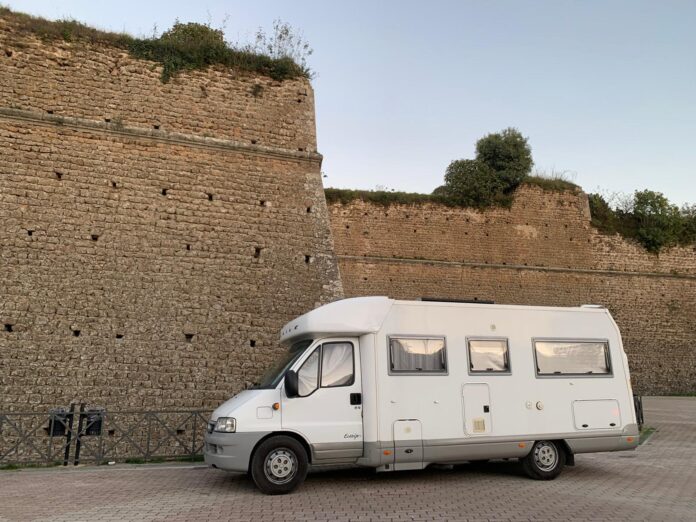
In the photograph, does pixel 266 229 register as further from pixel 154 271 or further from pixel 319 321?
pixel 319 321

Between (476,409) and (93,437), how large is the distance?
6229 mm

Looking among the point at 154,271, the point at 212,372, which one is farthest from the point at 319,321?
the point at 154,271

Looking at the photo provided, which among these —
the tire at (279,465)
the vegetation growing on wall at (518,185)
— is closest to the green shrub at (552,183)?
the vegetation growing on wall at (518,185)

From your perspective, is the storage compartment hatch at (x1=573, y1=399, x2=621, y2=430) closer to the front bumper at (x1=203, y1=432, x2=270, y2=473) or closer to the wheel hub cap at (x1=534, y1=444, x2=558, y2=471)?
the wheel hub cap at (x1=534, y1=444, x2=558, y2=471)

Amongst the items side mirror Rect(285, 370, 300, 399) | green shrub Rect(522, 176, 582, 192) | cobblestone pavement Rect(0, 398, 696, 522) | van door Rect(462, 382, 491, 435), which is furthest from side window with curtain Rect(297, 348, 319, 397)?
green shrub Rect(522, 176, 582, 192)

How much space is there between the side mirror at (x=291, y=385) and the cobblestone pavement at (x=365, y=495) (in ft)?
3.58

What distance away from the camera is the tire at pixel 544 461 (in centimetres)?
673

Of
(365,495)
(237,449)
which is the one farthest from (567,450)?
(237,449)

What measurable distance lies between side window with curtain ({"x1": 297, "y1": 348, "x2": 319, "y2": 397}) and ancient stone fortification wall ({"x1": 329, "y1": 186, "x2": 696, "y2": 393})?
38.9 feet

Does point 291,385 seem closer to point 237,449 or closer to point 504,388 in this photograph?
point 237,449

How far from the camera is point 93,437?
8.56 m

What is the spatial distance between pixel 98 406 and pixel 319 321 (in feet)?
15.6

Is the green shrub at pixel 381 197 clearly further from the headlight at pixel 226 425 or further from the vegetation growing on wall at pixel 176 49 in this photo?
the headlight at pixel 226 425

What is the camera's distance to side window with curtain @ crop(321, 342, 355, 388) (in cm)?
623
